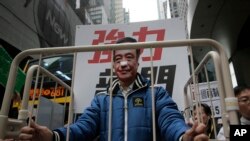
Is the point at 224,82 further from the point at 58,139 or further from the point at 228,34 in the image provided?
the point at 228,34

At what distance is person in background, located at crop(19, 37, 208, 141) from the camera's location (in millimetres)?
1555

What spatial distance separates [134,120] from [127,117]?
0.05 m

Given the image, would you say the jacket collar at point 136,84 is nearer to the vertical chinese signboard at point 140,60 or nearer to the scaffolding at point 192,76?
the scaffolding at point 192,76

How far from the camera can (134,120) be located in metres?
1.71

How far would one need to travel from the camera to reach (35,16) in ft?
41.7

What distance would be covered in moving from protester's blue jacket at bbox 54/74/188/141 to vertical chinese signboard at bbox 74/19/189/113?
95 centimetres

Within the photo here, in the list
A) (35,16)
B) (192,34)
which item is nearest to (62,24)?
(35,16)

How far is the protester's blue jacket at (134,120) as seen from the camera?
1.66 metres

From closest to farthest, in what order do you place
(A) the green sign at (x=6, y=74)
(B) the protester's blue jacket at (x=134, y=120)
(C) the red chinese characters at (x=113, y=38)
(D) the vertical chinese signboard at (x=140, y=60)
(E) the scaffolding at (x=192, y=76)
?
(E) the scaffolding at (x=192, y=76) < (B) the protester's blue jacket at (x=134, y=120) < (A) the green sign at (x=6, y=74) < (D) the vertical chinese signboard at (x=140, y=60) < (C) the red chinese characters at (x=113, y=38)

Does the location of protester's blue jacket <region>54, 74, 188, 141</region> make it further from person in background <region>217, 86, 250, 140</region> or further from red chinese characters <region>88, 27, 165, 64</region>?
person in background <region>217, 86, 250, 140</region>

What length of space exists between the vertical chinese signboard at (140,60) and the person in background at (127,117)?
0.93 m

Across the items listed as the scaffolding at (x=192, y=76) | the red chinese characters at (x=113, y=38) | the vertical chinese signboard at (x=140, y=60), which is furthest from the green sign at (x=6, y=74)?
the scaffolding at (x=192, y=76)

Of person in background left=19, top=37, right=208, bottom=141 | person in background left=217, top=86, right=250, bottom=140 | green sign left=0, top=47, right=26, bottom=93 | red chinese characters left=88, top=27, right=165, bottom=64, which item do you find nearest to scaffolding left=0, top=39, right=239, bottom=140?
person in background left=19, top=37, right=208, bottom=141

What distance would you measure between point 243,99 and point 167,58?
3.02 ft
